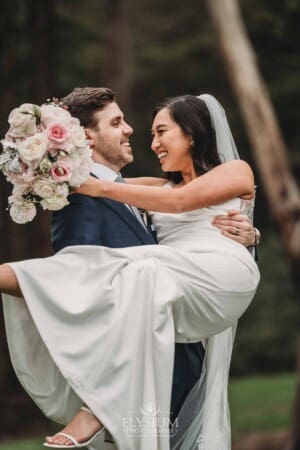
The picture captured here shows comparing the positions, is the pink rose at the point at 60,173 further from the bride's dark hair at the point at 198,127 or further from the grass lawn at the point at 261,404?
the grass lawn at the point at 261,404

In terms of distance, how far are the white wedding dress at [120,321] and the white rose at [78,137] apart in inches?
17.0

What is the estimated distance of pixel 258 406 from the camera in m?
15.4

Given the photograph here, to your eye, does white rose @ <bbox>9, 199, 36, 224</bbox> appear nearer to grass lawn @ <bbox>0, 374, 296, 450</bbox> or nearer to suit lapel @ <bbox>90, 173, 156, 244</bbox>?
suit lapel @ <bbox>90, 173, 156, 244</bbox>

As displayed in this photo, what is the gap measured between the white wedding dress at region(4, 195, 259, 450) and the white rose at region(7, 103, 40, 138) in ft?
1.70

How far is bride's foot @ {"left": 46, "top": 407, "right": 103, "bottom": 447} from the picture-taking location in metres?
4.56

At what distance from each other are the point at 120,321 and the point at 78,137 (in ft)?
2.52

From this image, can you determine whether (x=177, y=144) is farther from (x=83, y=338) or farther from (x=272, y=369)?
(x=272, y=369)

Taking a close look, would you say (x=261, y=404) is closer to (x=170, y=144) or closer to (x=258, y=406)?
(x=258, y=406)

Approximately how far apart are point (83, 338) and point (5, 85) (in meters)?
9.06

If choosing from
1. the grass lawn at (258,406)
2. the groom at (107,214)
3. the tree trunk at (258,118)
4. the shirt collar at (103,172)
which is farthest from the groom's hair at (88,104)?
the grass lawn at (258,406)

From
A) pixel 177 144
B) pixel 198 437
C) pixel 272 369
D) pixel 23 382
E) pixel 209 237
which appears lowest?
pixel 272 369

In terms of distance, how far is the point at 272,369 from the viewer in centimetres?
1975

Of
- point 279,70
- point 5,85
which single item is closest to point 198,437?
point 5,85

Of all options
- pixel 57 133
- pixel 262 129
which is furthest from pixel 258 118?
pixel 57 133
